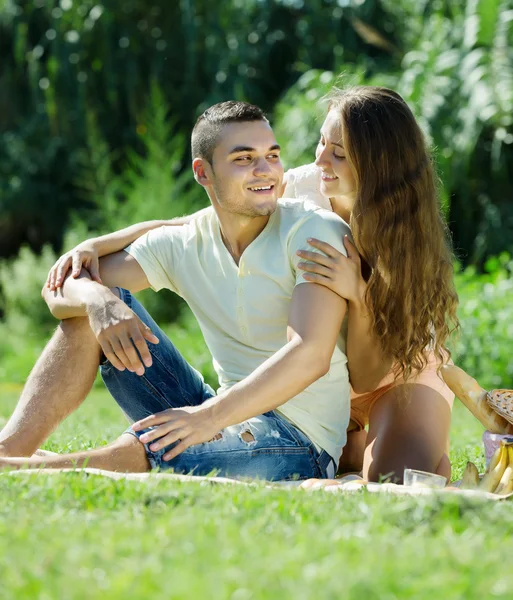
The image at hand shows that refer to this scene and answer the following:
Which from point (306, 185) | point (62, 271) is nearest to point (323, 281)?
point (306, 185)

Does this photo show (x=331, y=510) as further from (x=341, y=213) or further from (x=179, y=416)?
(x=341, y=213)

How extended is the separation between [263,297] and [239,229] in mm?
308

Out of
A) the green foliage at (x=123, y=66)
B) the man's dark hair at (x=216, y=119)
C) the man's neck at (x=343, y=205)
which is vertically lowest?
the man's neck at (x=343, y=205)

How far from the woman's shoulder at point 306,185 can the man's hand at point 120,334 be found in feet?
3.71

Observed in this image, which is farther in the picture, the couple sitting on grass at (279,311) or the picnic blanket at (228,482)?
the couple sitting on grass at (279,311)

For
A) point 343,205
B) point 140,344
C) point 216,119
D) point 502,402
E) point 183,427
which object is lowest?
point 502,402

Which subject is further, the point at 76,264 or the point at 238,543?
the point at 76,264

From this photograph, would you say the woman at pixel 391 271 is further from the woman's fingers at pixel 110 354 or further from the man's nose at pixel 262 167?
the woman's fingers at pixel 110 354

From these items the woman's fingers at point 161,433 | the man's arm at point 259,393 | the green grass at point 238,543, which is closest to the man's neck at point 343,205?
the man's arm at point 259,393

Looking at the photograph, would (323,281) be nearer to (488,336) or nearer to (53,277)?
(53,277)

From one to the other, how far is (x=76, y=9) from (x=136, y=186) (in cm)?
313

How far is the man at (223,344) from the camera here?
3.49 meters

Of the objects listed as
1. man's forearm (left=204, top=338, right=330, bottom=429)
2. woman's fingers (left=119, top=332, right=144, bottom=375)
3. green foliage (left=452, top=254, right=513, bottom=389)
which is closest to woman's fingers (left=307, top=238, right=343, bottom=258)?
man's forearm (left=204, top=338, right=330, bottom=429)

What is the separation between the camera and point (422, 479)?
3457 mm
